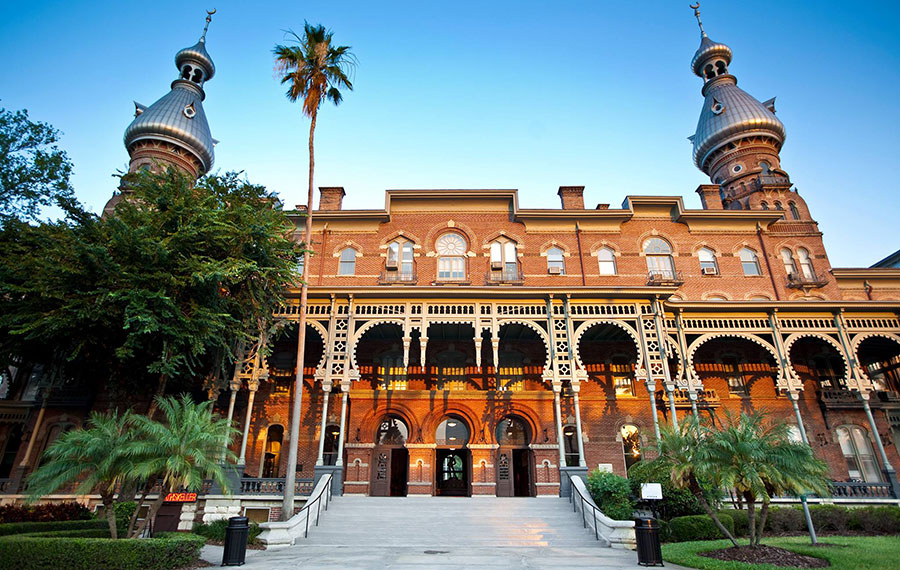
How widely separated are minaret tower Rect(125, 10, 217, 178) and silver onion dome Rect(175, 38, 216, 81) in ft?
8.82

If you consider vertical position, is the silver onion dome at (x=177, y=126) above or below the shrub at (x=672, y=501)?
above

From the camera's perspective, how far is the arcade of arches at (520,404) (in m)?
21.8

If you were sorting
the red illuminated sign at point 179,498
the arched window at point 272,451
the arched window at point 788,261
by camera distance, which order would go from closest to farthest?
the red illuminated sign at point 179,498 → the arched window at point 272,451 → the arched window at point 788,261

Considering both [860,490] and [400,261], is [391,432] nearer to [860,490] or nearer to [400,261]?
[400,261]

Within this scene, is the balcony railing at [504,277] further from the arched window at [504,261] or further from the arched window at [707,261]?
the arched window at [707,261]

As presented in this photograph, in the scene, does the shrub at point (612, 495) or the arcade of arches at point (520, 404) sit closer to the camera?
the shrub at point (612, 495)

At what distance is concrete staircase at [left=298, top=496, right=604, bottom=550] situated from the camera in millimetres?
13258

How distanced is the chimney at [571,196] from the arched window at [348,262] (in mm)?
11972

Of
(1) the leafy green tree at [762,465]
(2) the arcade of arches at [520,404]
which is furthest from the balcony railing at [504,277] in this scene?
(1) the leafy green tree at [762,465]


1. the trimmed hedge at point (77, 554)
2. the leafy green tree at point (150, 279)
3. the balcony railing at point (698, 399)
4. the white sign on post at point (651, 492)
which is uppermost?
the leafy green tree at point (150, 279)

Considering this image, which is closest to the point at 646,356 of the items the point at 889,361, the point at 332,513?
the point at 332,513

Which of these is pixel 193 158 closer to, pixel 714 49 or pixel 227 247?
pixel 227 247

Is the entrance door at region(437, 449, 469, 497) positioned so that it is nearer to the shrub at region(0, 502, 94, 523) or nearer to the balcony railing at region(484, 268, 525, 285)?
the balcony railing at region(484, 268, 525, 285)

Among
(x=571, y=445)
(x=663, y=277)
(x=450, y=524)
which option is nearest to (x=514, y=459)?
(x=571, y=445)
